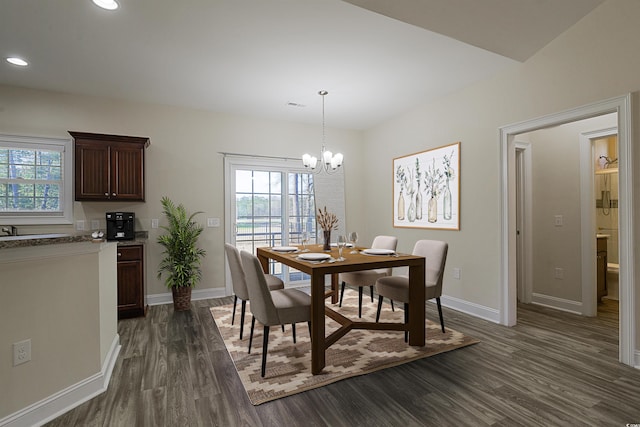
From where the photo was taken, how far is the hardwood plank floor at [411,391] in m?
1.86

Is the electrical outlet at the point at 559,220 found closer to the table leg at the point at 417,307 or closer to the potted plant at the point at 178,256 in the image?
the table leg at the point at 417,307

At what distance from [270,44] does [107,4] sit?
49.1 inches

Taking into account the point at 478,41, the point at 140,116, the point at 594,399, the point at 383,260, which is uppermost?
the point at 478,41

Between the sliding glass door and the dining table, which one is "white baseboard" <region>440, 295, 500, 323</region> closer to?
the dining table

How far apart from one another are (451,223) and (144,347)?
3606mm

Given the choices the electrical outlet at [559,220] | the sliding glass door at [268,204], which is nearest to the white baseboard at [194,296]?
the sliding glass door at [268,204]

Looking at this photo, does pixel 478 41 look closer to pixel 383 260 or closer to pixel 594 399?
pixel 383 260

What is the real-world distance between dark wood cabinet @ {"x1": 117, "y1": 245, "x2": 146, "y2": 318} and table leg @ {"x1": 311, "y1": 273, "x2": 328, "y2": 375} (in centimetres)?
244

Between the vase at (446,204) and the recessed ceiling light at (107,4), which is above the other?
the recessed ceiling light at (107,4)

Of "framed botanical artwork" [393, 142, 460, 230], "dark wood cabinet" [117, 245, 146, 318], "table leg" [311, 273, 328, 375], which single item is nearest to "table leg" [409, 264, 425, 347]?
"table leg" [311, 273, 328, 375]

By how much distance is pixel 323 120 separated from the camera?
16.8 ft

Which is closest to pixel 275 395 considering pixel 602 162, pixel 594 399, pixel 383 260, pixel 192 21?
pixel 383 260

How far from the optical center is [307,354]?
106 inches

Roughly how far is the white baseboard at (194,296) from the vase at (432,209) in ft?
10.3
